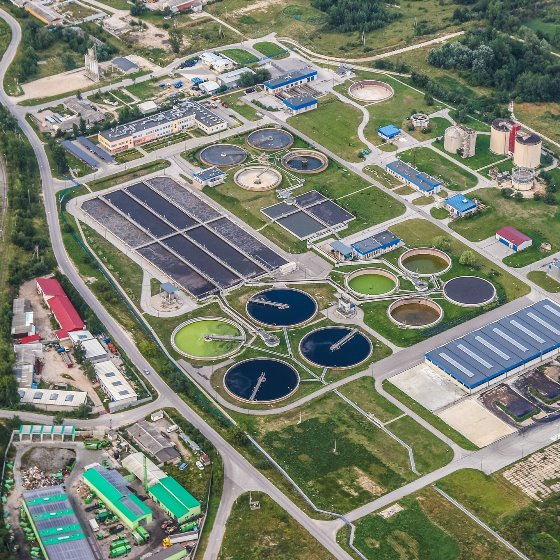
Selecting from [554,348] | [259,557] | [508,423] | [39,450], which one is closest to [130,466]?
[39,450]

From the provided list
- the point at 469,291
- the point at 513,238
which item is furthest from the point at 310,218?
the point at 513,238

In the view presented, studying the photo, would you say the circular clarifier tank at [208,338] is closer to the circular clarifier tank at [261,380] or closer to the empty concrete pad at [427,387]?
the circular clarifier tank at [261,380]

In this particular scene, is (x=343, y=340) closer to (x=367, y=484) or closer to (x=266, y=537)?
(x=367, y=484)

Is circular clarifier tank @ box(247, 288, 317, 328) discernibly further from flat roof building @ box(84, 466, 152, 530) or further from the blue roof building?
flat roof building @ box(84, 466, 152, 530)

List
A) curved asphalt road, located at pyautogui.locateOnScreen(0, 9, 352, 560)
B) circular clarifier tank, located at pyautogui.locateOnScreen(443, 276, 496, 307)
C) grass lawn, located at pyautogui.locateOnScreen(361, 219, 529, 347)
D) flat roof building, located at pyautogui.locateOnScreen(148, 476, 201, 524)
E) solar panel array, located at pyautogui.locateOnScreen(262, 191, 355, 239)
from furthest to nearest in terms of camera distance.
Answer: solar panel array, located at pyautogui.locateOnScreen(262, 191, 355, 239)
circular clarifier tank, located at pyautogui.locateOnScreen(443, 276, 496, 307)
grass lawn, located at pyautogui.locateOnScreen(361, 219, 529, 347)
flat roof building, located at pyautogui.locateOnScreen(148, 476, 201, 524)
curved asphalt road, located at pyautogui.locateOnScreen(0, 9, 352, 560)

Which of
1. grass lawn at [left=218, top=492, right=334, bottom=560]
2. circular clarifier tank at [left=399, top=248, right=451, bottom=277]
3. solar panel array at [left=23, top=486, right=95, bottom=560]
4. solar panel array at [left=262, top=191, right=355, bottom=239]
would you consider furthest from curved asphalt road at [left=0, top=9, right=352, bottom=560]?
circular clarifier tank at [left=399, top=248, right=451, bottom=277]

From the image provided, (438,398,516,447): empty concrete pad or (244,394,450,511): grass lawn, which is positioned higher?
(438,398,516,447): empty concrete pad
